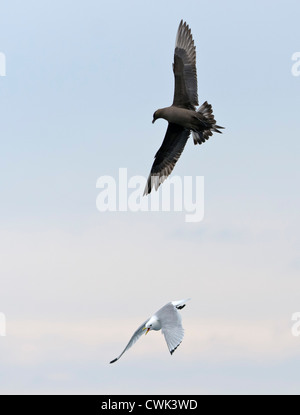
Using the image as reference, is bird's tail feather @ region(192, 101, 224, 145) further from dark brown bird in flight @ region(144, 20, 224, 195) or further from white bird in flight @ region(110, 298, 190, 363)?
white bird in flight @ region(110, 298, 190, 363)

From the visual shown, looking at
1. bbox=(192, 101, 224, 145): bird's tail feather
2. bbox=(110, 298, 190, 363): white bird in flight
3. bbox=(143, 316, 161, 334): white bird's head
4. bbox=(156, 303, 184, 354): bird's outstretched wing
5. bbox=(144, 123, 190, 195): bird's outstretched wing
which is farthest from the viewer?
bbox=(144, 123, 190, 195): bird's outstretched wing

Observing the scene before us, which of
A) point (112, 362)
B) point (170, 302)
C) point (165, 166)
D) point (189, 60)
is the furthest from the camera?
point (165, 166)

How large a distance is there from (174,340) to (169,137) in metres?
9.57

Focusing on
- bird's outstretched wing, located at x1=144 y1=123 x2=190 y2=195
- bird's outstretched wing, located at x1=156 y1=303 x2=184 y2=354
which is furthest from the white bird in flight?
bird's outstretched wing, located at x1=144 y1=123 x2=190 y2=195

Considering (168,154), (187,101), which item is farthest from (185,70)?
(168,154)

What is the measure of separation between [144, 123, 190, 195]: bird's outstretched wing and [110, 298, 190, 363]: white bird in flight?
25.4 feet

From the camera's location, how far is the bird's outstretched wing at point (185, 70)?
2653 cm

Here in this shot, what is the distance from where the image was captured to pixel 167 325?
2102 cm

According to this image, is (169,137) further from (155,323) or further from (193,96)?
(155,323)

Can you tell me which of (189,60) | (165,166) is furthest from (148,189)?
(189,60)

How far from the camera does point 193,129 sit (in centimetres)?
2709

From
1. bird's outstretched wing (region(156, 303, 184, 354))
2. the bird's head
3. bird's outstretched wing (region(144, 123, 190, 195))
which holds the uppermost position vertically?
the bird's head

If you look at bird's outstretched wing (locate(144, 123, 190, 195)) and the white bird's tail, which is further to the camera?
bird's outstretched wing (locate(144, 123, 190, 195))

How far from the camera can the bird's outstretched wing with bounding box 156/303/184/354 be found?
20281mm
